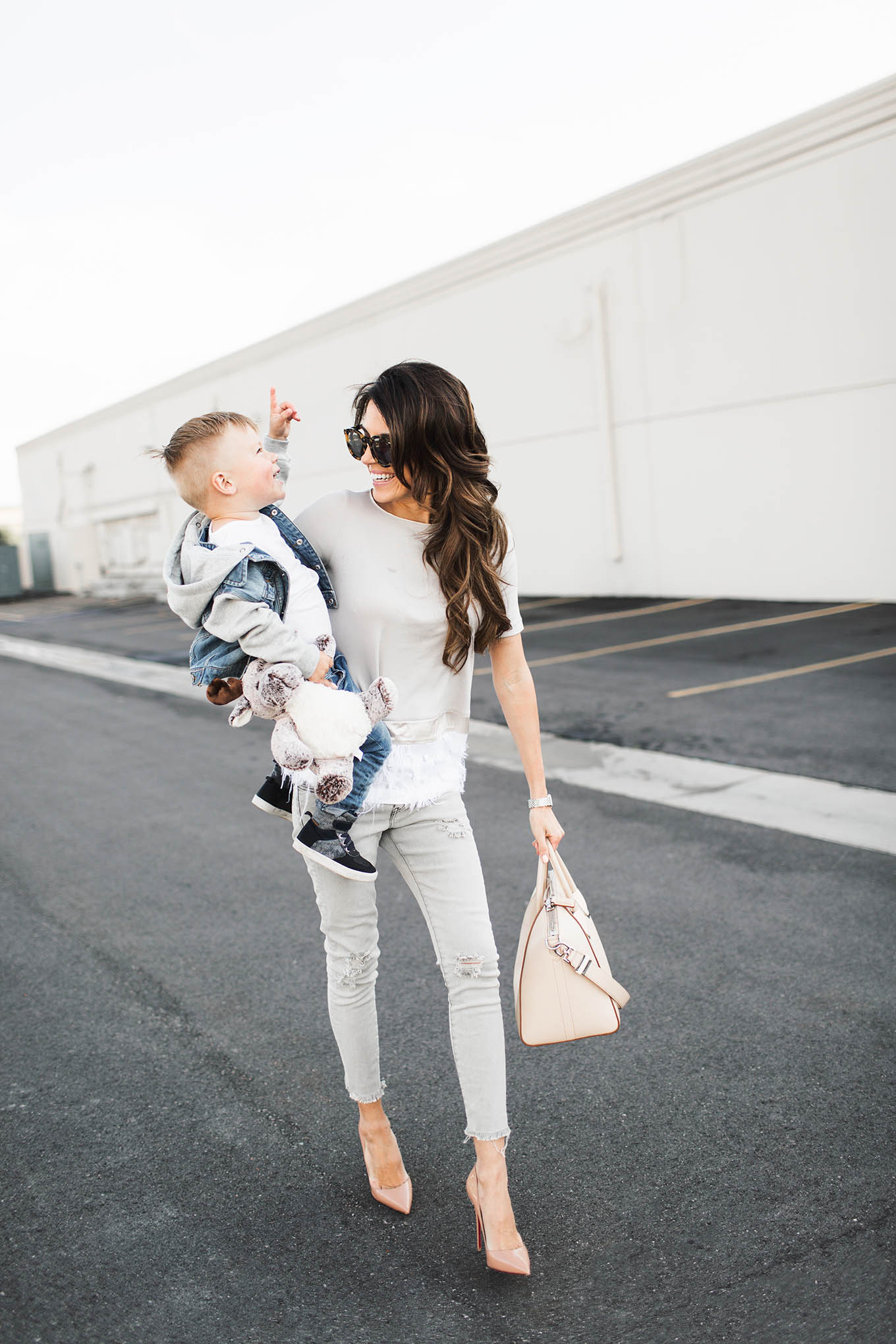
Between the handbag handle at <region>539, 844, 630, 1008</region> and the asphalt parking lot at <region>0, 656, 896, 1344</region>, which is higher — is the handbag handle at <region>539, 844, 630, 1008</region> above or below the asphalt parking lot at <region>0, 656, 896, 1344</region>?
above

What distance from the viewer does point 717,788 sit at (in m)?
6.33

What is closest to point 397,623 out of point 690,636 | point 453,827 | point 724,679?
point 453,827

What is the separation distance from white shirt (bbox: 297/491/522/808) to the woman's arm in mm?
74

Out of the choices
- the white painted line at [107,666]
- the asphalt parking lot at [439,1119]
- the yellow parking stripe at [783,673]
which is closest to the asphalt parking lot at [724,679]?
the yellow parking stripe at [783,673]

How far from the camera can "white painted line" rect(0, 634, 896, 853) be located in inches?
214

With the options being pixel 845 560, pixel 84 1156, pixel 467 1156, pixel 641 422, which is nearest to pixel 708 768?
pixel 467 1156

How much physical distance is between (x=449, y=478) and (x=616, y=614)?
12826 millimetres

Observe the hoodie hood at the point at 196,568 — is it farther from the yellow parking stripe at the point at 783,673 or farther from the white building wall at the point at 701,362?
the white building wall at the point at 701,362

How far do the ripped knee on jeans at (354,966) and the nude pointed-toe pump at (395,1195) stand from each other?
53 centimetres

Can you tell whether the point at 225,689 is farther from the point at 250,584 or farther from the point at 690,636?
the point at 690,636

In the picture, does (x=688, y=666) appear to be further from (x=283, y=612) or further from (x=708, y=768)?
(x=283, y=612)

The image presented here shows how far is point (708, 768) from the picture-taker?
6.77 m

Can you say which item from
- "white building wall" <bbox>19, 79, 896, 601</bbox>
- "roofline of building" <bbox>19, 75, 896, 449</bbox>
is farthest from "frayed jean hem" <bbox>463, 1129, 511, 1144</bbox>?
"roofline of building" <bbox>19, 75, 896, 449</bbox>

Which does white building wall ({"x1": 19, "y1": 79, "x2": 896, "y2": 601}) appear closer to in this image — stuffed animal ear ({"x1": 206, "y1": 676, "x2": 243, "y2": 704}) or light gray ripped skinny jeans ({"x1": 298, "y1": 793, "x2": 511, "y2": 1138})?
light gray ripped skinny jeans ({"x1": 298, "y1": 793, "x2": 511, "y2": 1138})
